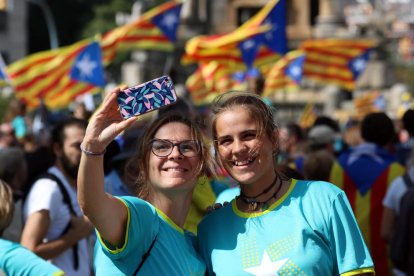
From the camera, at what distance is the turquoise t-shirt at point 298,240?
4008 mm

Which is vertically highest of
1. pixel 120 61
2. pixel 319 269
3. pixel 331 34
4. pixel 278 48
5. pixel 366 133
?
pixel 319 269

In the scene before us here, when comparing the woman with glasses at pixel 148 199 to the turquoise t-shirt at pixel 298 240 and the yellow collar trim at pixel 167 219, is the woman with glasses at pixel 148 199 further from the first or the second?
the turquoise t-shirt at pixel 298 240

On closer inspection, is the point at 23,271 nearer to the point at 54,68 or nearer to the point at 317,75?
the point at 54,68

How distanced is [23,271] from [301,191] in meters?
1.24

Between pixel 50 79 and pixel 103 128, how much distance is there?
1243 centimetres

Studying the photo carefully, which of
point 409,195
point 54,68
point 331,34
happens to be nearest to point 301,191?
point 409,195

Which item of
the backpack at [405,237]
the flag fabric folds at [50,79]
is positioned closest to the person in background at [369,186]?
the backpack at [405,237]

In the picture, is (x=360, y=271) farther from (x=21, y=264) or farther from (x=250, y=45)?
(x=250, y=45)

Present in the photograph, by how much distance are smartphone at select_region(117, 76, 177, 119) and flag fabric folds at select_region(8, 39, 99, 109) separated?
11619 mm

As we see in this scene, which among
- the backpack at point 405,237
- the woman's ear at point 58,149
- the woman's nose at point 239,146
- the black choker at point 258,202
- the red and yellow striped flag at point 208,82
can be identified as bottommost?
the red and yellow striped flag at point 208,82

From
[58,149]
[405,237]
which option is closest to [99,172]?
[58,149]

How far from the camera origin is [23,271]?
4586mm

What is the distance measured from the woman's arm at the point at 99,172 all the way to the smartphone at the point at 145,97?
0.04 meters

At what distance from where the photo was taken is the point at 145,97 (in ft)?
13.0
